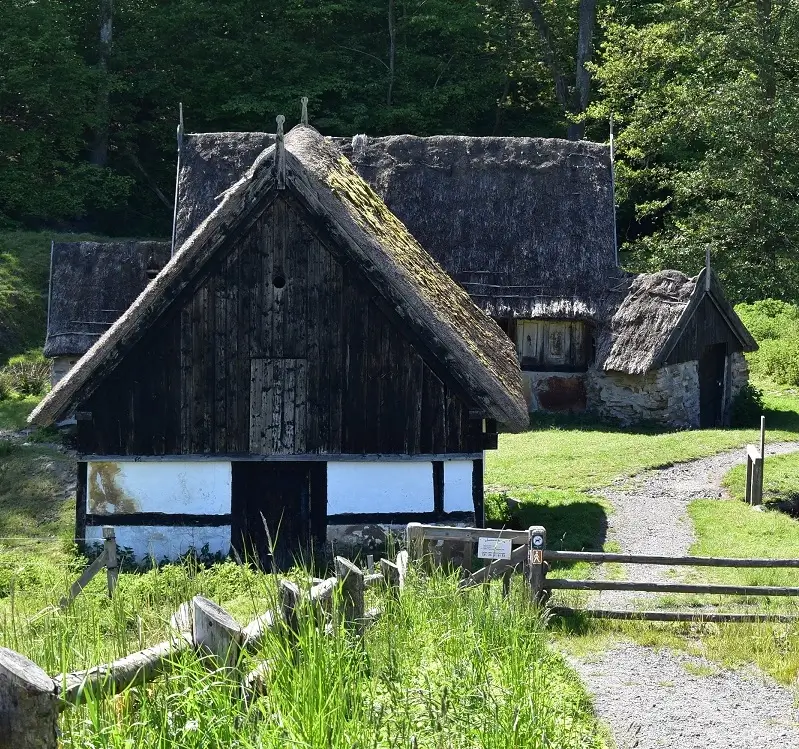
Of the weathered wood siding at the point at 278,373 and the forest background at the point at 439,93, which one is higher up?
the forest background at the point at 439,93

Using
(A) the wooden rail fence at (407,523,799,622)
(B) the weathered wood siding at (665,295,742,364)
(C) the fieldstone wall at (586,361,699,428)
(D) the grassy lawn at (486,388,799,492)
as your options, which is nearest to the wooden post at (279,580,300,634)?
(A) the wooden rail fence at (407,523,799,622)

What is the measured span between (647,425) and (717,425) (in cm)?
206

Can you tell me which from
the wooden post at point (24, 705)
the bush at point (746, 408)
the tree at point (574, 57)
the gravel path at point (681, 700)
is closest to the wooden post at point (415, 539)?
the gravel path at point (681, 700)

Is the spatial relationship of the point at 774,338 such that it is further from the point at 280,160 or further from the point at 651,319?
the point at 280,160

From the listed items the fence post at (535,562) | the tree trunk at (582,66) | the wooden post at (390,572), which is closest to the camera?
the wooden post at (390,572)

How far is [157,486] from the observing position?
45.2ft

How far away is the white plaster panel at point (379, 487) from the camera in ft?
45.5

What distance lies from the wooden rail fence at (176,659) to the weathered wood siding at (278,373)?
20.3 feet

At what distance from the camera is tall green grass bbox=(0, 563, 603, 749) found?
17.6 ft

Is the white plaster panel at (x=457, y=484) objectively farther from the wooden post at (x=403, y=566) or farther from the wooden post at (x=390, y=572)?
the wooden post at (x=390, y=572)

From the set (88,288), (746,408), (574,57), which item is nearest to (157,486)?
(88,288)

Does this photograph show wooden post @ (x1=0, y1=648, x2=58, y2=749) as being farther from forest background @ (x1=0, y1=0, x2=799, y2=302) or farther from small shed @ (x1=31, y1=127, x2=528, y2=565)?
forest background @ (x1=0, y1=0, x2=799, y2=302)

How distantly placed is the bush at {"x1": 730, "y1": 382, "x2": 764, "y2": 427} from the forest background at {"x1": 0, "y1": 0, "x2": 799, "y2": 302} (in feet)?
24.2

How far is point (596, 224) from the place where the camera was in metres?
24.8
